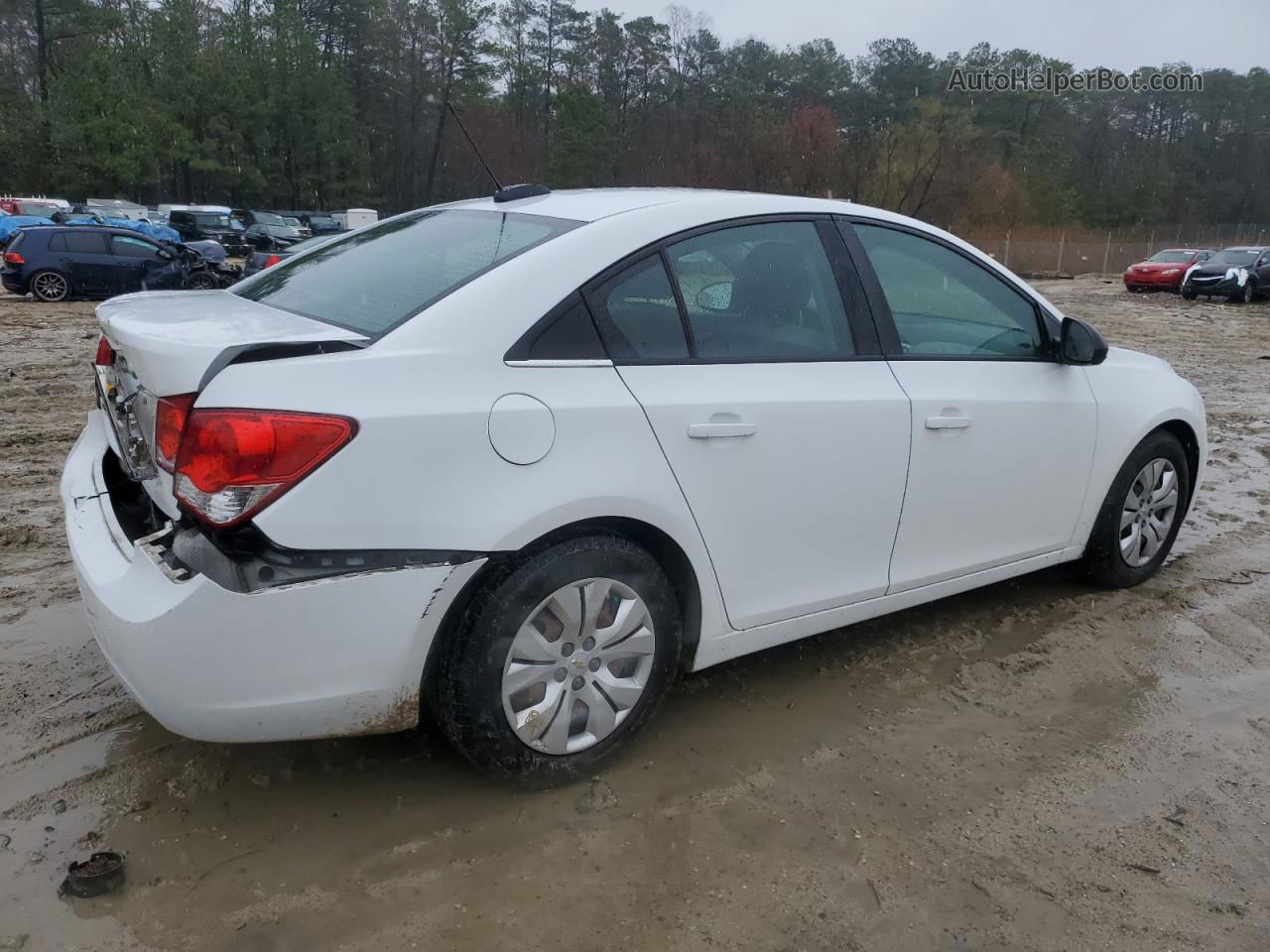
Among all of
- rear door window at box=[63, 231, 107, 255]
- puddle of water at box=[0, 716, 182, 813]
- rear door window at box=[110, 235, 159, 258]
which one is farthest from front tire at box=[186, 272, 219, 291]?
puddle of water at box=[0, 716, 182, 813]

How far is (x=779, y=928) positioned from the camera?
223cm

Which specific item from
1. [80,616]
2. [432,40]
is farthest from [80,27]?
[80,616]

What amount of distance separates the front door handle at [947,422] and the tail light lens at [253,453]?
1.89 metres

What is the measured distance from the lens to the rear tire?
55.7ft

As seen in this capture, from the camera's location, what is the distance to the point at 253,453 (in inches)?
84.1

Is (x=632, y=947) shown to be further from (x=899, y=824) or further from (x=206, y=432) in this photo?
(x=206, y=432)

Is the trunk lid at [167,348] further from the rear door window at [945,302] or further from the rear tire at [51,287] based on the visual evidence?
the rear tire at [51,287]

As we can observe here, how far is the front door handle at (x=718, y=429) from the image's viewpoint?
105 inches

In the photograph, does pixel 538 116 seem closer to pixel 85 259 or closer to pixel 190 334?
pixel 85 259

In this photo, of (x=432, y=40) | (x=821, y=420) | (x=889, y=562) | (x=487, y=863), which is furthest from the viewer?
(x=432, y=40)

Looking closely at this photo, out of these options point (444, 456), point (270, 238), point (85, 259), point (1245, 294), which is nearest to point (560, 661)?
point (444, 456)

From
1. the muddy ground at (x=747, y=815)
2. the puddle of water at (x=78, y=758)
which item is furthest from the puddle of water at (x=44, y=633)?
the puddle of water at (x=78, y=758)

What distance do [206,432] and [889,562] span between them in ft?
6.92

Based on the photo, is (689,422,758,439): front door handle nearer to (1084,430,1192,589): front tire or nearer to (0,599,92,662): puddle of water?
(1084,430,1192,589): front tire
